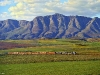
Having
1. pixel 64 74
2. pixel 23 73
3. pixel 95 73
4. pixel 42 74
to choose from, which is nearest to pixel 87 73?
pixel 95 73

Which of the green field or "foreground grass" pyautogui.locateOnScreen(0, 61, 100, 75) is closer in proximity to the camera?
"foreground grass" pyautogui.locateOnScreen(0, 61, 100, 75)

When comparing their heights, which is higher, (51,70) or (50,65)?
(51,70)

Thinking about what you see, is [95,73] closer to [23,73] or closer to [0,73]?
[23,73]

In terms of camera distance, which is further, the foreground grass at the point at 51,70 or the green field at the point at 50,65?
the green field at the point at 50,65

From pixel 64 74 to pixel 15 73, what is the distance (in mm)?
9270

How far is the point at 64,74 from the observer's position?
1807 inches

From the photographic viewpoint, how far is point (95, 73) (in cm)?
4644

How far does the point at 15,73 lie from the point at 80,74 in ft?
39.8

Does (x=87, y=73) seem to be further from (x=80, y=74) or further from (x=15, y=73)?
(x=15, y=73)

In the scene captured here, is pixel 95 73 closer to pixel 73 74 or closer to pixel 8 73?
pixel 73 74

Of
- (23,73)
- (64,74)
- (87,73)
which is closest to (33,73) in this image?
(23,73)

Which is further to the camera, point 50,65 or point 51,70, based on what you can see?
point 50,65

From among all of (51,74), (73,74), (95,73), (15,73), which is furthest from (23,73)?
(95,73)

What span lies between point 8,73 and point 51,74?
8.26 m
